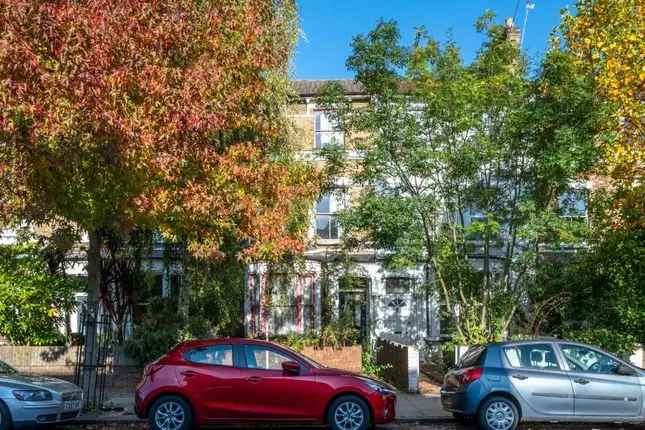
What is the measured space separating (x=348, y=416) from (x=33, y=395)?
192 inches


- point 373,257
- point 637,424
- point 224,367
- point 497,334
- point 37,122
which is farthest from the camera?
point 373,257

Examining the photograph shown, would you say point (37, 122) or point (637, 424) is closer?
point (37, 122)

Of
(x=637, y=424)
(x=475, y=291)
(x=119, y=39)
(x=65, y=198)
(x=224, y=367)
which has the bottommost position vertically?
(x=637, y=424)

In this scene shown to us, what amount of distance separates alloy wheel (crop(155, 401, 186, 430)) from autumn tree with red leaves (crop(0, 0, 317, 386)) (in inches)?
124

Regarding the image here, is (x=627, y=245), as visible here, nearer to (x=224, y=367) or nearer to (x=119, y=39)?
(x=224, y=367)

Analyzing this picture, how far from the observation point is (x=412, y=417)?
1350cm

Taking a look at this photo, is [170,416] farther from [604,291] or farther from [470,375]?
[604,291]

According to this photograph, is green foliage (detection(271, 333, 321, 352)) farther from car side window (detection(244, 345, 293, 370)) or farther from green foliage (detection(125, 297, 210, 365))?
car side window (detection(244, 345, 293, 370))

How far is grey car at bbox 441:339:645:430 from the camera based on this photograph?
11711 millimetres

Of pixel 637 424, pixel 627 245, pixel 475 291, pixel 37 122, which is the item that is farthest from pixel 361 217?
pixel 37 122

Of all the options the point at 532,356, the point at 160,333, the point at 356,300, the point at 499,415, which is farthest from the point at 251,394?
the point at 356,300

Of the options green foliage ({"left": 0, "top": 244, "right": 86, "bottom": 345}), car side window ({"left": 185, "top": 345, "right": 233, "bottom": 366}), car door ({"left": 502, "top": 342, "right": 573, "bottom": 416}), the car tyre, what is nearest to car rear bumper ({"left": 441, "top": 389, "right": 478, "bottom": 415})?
car door ({"left": 502, "top": 342, "right": 573, "bottom": 416})

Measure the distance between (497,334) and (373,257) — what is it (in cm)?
625

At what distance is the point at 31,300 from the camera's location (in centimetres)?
1952
